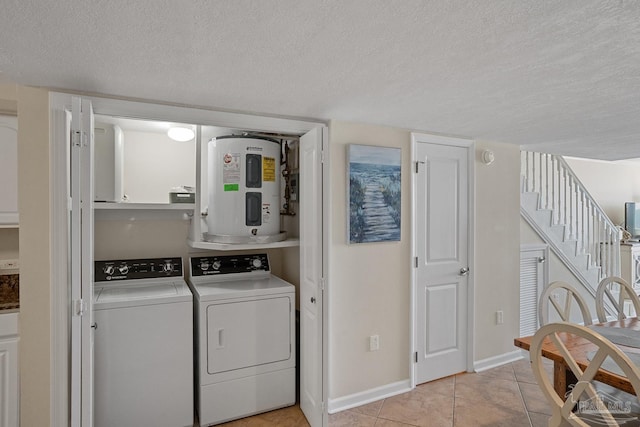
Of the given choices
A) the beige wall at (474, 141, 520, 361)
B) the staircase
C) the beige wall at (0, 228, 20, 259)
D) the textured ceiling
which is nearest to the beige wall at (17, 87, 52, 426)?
the textured ceiling

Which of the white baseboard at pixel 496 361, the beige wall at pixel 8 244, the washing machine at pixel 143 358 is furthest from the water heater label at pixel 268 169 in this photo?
the white baseboard at pixel 496 361

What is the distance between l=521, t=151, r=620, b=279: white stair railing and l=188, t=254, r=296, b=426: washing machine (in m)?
3.08

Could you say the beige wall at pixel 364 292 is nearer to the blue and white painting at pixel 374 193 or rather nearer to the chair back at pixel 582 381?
the blue and white painting at pixel 374 193

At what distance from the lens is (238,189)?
271 cm

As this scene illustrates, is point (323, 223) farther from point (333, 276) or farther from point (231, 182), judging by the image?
point (231, 182)

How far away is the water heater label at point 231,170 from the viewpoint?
2.70 m

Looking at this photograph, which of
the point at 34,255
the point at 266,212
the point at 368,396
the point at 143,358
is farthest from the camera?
the point at 266,212

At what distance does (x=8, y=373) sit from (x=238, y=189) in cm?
170

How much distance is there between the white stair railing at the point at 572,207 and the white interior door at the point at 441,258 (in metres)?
1.34

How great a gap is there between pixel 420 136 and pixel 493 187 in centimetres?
96

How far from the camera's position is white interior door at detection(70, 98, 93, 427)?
1625 mm

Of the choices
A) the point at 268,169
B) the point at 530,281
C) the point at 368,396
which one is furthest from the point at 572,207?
the point at 268,169

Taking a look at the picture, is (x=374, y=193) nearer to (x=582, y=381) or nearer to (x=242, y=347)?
(x=242, y=347)

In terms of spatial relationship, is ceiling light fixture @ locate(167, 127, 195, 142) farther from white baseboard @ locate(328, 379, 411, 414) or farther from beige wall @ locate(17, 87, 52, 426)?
white baseboard @ locate(328, 379, 411, 414)
